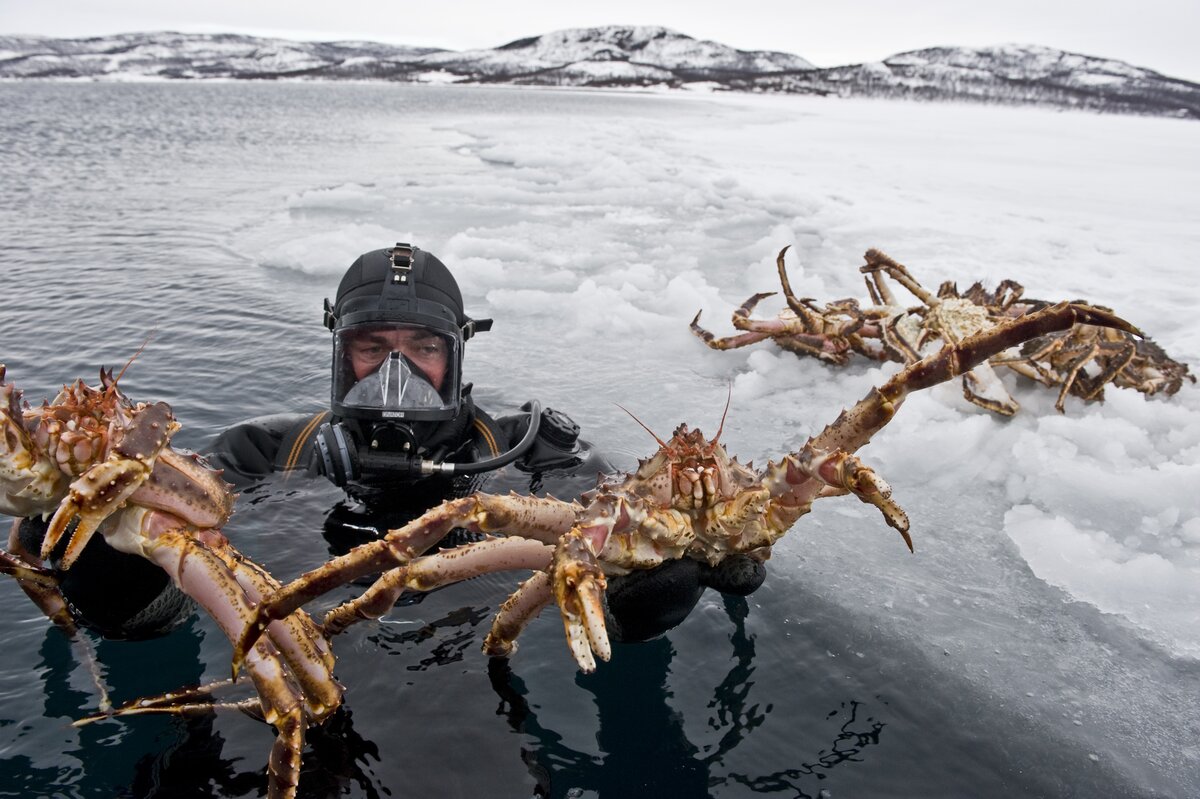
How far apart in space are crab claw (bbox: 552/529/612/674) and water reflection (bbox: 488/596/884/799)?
768 millimetres

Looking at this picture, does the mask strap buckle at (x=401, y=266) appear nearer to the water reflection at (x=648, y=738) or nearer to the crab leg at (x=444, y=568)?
the crab leg at (x=444, y=568)

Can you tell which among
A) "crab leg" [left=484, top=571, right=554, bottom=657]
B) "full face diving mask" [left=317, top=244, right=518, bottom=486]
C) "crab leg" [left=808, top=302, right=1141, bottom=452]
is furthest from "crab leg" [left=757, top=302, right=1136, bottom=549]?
"full face diving mask" [left=317, top=244, right=518, bottom=486]

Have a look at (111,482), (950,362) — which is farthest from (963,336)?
(111,482)

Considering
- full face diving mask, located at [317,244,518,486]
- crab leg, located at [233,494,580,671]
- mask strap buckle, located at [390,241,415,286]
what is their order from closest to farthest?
crab leg, located at [233,494,580,671] → full face diving mask, located at [317,244,518,486] → mask strap buckle, located at [390,241,415,286]

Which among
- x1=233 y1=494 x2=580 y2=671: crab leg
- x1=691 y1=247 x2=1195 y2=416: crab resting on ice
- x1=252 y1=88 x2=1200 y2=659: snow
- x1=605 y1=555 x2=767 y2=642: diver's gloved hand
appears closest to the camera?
x1=233 y1=494 x2=580 y2=671: crab leg

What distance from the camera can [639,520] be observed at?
2498mm

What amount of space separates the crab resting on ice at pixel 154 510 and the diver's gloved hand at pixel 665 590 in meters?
1.04

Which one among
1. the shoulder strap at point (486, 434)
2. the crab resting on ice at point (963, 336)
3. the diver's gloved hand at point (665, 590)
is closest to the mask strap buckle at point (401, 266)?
the shoulder strap at point (486, 434)

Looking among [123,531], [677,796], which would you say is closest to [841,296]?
[677,796]

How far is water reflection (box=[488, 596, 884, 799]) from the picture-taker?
246cm

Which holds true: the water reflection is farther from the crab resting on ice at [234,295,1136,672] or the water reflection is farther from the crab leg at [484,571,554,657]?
the crab resting on ice at [234,295,1136,672]

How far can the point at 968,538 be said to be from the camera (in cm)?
393

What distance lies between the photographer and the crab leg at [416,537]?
6.78ft

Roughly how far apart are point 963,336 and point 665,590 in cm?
372
